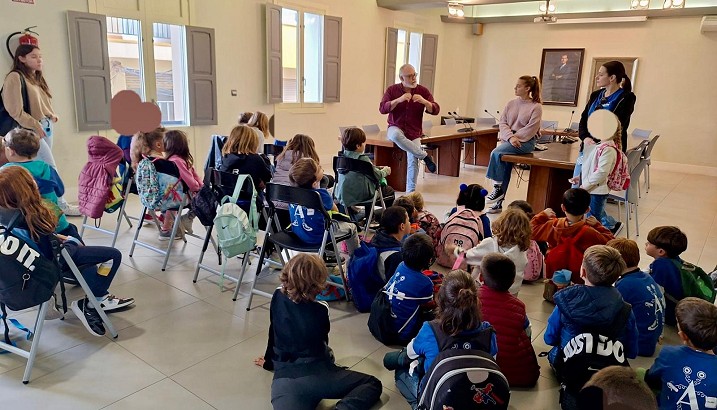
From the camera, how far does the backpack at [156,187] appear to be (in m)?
3.53

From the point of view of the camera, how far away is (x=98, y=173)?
12.1 feet

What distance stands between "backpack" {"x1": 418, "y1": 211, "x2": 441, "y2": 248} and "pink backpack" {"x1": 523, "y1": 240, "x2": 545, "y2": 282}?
664 mm

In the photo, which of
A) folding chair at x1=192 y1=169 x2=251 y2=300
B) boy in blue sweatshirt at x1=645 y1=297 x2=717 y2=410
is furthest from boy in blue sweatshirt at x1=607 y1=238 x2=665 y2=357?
folding chair at x1=192 y1=169 x2=251 y2=300

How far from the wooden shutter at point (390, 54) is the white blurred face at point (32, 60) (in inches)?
247

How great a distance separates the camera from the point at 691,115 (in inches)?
350

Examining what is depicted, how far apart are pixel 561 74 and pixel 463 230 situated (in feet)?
26.4

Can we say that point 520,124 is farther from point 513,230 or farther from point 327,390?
point 327,390

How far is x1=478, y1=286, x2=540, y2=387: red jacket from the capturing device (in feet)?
7.32

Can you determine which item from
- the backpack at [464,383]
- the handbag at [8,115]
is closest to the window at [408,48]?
the handbag at [8,115]

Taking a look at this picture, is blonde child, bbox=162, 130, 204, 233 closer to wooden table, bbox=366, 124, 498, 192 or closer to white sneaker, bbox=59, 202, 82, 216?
white sneaker, bbox=59, 202, 82, 216

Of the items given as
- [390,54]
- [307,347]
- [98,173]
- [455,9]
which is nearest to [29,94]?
[98,173]

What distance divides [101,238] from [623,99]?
4.68m

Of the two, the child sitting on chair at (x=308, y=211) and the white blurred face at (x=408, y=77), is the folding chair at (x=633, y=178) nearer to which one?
the white blurred face at (x=408, y=77)

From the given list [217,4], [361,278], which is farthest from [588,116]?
[217,4]
